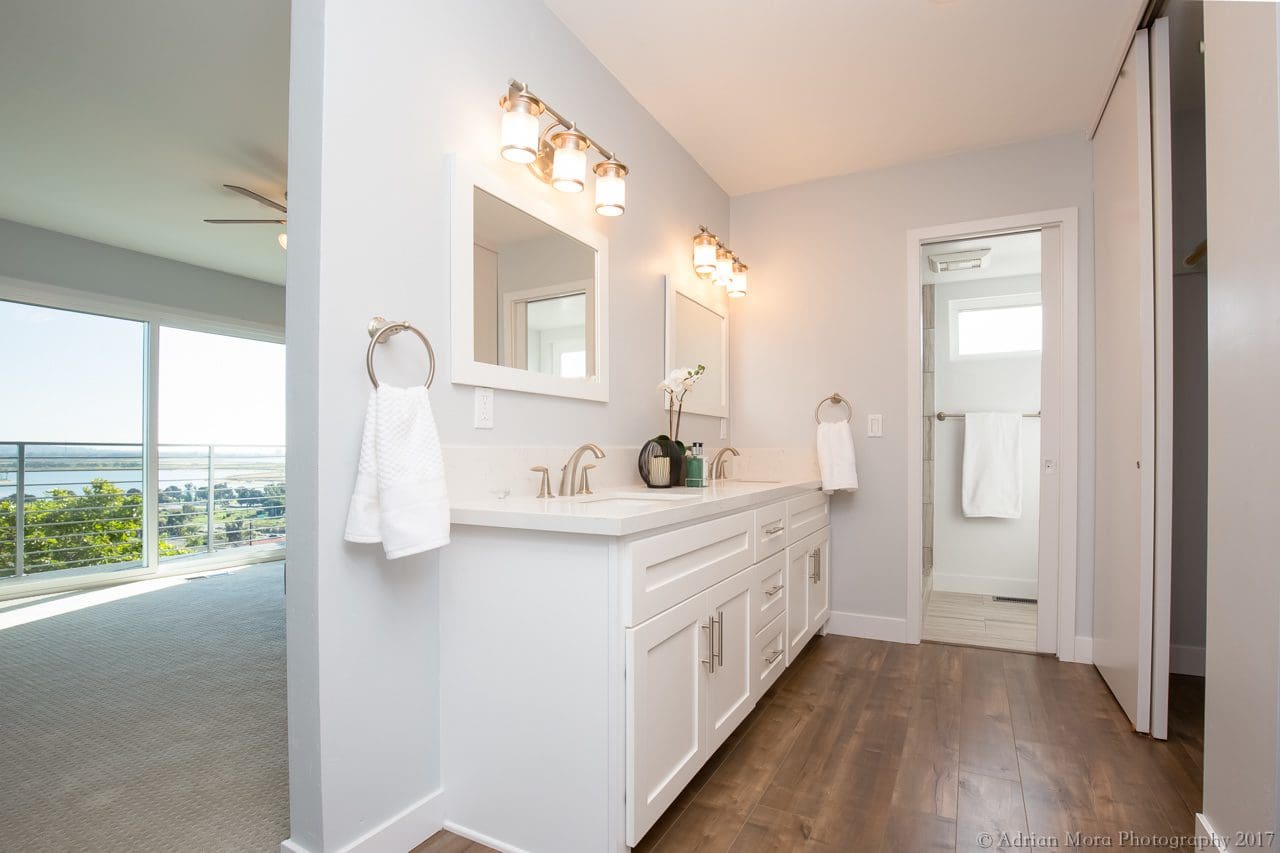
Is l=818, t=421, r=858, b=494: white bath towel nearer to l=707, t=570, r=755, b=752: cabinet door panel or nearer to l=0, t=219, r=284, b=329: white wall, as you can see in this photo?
l=707, t=570, r=755, b=752: cabinet door panel

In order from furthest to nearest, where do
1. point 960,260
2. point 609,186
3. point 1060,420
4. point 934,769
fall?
point 960,260, point 1060,420, point 609,186, point 934,769

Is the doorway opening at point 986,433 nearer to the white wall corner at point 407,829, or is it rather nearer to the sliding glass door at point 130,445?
the white wall corner at point 407,829

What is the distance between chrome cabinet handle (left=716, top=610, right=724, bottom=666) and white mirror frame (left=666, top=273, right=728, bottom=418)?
4.32 ft

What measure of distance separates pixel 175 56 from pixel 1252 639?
11.8 feet

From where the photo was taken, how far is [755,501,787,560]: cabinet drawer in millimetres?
2145

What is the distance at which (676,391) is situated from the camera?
2611 millimetres

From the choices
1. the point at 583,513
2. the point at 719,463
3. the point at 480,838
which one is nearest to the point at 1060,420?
the point at 719,463

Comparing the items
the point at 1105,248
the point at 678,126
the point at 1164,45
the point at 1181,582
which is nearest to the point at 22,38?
the point at 678,126

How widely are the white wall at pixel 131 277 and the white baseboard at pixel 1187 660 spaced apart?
635 centimetres

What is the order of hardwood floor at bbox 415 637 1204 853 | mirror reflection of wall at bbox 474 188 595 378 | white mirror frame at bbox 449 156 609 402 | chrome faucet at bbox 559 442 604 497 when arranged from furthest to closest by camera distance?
chrome faucet at bbox 559 442 604 497 → mirror reflection of wall at bbox 474 188 595 378 → white mirror frame at bbox 449 156 609 402 → hardwood floor at bbox 415 637 1204 853

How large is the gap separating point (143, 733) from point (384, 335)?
5.69 feet

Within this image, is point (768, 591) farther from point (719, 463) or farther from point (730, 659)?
point (719, 463)

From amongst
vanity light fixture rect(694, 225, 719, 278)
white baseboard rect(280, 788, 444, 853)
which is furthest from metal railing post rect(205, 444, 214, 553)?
white baseboard rect(280, 788, 444, 853)

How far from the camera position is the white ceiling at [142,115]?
2.19 m
